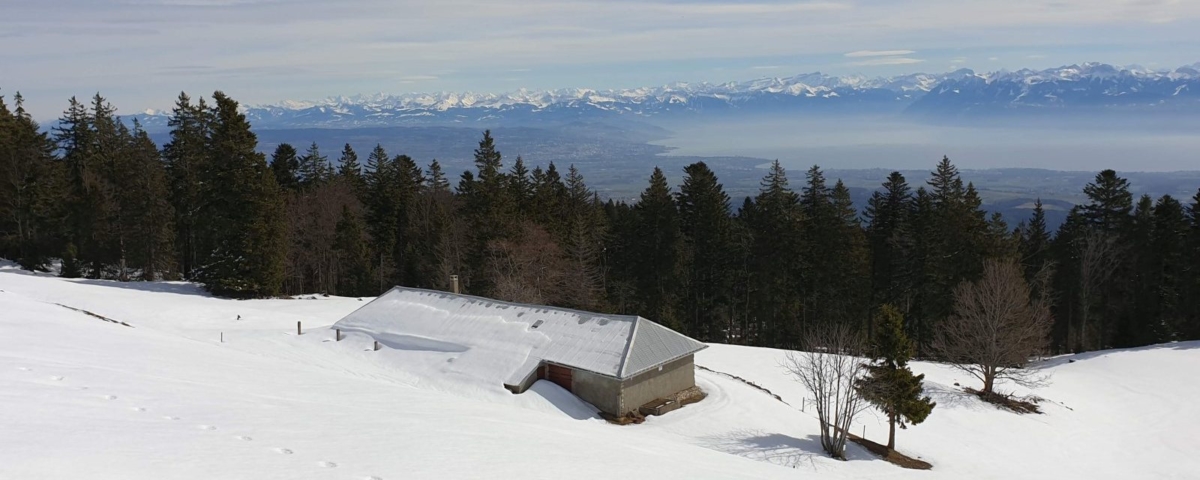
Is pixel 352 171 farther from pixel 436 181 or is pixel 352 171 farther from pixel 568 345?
pixel 568 345

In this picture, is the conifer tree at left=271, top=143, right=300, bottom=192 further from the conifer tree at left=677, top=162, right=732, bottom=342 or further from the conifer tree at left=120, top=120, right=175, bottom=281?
the conifer tree at left=677, top=162, right=732, bottom=342

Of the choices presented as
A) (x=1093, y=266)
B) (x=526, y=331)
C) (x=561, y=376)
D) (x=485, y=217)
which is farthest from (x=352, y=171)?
(x=1093, y=266)

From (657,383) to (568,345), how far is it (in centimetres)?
356

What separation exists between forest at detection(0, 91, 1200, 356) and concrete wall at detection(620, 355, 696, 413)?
1503 cm

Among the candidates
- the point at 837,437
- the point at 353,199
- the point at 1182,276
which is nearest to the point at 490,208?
the point at 353,199

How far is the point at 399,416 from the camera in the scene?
13.6m

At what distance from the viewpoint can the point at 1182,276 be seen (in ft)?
148

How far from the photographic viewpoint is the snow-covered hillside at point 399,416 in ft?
30.9

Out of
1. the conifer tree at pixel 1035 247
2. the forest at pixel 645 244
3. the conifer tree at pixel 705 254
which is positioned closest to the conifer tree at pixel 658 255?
the forest at pixel 645 244

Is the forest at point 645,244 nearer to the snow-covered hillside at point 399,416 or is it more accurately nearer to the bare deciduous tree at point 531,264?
the bare deciduous tree at point 531,264

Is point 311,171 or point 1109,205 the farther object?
point 311,171

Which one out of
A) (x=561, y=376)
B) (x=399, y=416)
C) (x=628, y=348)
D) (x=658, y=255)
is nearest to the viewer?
(x=399, y=416)

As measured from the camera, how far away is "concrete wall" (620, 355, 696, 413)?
23.8 metres

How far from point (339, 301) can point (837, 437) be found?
31550mm
